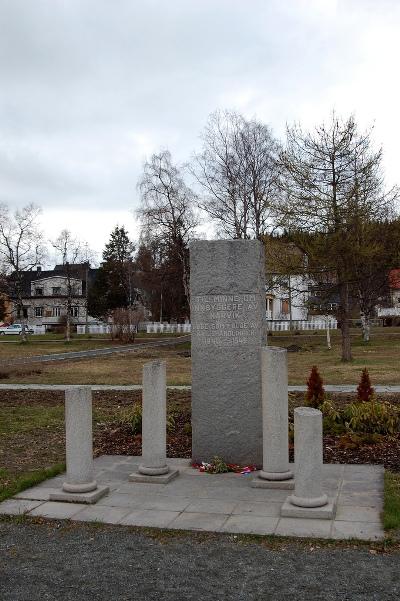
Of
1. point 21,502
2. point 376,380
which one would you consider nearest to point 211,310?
point 21,502

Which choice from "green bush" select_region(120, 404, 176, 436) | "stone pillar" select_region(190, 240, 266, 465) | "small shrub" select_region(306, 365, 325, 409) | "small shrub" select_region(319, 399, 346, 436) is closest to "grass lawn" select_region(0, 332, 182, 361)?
"green bush" select_region(120, 404, 176, 436)

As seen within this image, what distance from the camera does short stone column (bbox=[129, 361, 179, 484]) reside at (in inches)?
272

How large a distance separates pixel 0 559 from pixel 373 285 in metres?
35.5

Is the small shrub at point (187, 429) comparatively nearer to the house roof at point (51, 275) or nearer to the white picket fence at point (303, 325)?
the white picket fence at point (303, 325)

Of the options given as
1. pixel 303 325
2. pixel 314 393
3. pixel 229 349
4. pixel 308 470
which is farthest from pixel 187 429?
pixel 303 325

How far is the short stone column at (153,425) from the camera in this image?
6.91 m

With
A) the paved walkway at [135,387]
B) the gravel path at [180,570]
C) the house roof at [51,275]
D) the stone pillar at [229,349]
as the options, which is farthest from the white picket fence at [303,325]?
the gravel path at [180,570]

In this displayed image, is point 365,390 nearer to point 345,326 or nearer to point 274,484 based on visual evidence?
point 274,484

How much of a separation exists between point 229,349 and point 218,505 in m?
2.01

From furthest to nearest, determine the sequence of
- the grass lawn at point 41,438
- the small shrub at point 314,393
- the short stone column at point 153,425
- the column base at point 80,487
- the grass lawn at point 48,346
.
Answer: the grass lawn at point 48,346 < the small shrub at point 314,393 < the short stone column at point 153,425 < the grass lawn at point 41,438 < the column base at point 80,487


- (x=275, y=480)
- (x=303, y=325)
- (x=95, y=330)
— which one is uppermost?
(x=303, y=325)

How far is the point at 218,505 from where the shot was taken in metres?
5.94

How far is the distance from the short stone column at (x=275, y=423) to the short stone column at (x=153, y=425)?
1.10 meters

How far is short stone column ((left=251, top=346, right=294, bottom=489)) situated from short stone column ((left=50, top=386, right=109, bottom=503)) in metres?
1.73
